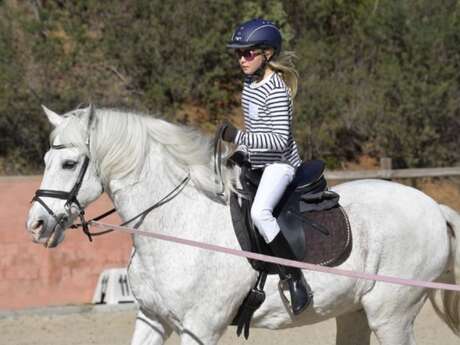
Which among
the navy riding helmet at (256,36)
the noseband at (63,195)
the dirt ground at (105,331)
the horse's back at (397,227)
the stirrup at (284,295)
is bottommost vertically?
the dirt ground at (105,331)

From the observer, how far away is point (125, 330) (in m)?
7.54

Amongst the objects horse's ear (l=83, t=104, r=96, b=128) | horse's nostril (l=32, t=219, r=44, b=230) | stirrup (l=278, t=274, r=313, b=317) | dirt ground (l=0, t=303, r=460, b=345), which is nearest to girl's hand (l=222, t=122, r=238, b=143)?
horse's ear (l=83, t=104, r=96, b=128)

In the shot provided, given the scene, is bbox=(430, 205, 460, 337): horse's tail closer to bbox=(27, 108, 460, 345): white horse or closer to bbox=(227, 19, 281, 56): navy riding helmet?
bbox=(27, 108, 460, 345): white horse

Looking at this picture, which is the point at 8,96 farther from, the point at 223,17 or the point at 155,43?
the point at 223,17

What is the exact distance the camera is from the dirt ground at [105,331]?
23.5ft

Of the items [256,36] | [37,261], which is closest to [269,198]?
[256,36]

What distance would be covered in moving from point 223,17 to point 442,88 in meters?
4.47

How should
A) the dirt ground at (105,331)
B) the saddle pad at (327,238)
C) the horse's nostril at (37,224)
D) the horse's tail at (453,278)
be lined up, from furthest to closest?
the dirt ground at (105,331) → the horse's tail at (453,278) → the saddle pad at (327,238) → the horse's nostril at (37,224)

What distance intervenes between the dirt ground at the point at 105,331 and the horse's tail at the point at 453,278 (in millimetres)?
1741

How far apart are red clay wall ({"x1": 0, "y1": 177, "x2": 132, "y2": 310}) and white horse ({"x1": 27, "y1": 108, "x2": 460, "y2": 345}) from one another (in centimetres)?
408

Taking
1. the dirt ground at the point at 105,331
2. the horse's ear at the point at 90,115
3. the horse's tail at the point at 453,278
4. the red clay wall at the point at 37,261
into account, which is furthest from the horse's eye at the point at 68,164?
the red clay wall at the point at 37,261

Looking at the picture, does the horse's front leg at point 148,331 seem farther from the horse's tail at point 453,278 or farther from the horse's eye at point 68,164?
the horse's tail at point 453,278

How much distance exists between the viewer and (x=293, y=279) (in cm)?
451

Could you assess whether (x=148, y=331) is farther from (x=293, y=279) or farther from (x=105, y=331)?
(x=105, y=331)
